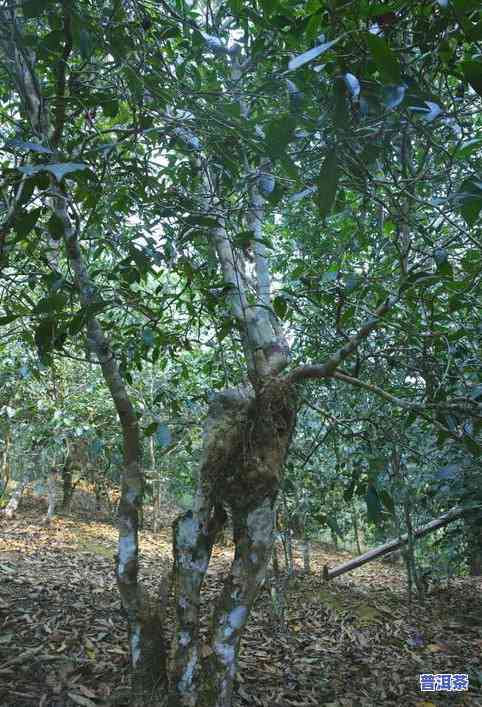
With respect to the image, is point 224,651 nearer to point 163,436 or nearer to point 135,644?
point 135,644

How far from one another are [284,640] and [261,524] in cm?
163

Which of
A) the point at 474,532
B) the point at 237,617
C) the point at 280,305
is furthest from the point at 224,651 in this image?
the point at 474,532

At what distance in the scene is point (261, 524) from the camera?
1766 millimetres

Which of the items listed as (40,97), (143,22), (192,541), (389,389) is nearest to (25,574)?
(192,541)

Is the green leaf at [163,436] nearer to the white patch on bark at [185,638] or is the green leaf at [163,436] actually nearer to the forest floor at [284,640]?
the white patch on bark at [185,638]

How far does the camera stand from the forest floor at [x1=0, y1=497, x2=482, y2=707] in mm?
2162

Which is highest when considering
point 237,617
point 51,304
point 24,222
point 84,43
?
point 84,43

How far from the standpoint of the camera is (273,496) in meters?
1.81

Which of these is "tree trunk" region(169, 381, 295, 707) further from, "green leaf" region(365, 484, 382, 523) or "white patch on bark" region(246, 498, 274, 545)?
"green leaf" region(365, 484, 382, 523)

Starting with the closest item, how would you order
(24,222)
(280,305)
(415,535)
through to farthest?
(24,222)
(280,305)
(415,535)

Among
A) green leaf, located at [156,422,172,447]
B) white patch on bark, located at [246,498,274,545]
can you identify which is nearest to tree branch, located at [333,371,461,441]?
white patch on bark, located at [246,498,274,545]

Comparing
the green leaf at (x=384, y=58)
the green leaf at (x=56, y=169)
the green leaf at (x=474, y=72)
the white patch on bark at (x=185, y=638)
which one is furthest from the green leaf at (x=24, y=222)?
the white patch on bark at (x=185, y=638)

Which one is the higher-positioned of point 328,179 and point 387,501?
point 328,179

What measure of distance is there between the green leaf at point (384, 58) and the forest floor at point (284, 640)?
2258 millimetres
